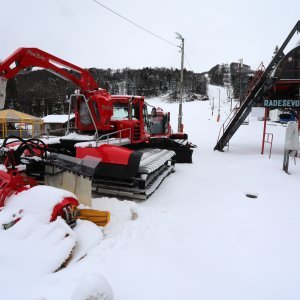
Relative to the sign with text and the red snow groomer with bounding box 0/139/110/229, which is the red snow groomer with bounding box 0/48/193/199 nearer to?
the red snow groomer with bounding box 0/139/110/229

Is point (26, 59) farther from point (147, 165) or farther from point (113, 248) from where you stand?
point (113, 248)

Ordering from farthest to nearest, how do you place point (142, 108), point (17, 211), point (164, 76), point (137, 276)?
point (164, 76) → point (142, 108) → point (17, 211) → point (137, 276)

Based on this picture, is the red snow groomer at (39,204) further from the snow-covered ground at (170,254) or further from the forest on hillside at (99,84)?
the forest on hillside at (99,84)

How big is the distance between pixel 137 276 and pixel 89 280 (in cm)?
95

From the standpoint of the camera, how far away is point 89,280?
9.03 feet

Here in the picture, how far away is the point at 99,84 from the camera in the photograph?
7125 centimetres

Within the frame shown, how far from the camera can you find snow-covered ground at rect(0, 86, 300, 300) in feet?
10.8

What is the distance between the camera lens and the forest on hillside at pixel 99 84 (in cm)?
7419

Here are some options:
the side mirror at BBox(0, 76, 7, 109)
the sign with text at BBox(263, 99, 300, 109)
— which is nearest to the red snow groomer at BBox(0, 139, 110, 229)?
the side mirror at BBox(0, 76, 7, 109)

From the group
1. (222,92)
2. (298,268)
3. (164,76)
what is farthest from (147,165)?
(222,92)

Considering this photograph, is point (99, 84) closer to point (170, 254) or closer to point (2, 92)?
point (2, 92)

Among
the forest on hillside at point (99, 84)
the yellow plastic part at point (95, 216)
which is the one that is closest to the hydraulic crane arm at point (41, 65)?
the yellow plastic part at point (95, 216)

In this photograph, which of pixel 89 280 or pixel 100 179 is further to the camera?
pixel 100 179

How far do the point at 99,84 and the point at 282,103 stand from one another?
61.9 m
